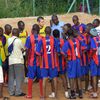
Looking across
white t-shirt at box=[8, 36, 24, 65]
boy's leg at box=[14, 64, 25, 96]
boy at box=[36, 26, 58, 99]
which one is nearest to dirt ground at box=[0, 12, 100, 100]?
boy's leg at box=[14, 64, 25, 96]

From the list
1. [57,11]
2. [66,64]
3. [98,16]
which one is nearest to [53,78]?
[66,64]

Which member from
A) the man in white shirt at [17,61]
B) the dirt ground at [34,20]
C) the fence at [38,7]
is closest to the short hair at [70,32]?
the man in white shirt at [17,61]

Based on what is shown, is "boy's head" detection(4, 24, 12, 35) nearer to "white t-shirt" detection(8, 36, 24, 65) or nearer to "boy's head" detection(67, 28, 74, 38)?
"white t-shirt" detection(8, 36, 24, 65)

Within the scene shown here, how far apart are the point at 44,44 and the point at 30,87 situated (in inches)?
44.1

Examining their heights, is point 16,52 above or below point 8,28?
below

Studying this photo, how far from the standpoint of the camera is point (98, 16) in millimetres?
23344

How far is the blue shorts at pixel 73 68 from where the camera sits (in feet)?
36.0

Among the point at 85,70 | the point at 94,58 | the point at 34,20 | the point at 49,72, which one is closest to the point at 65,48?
the point at 49,72

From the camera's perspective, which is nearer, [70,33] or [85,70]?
[70,33]

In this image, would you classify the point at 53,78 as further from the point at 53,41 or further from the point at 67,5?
the point at 67,5

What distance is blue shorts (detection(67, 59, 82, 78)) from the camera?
36.0 ft

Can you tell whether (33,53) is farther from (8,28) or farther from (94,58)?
(94,58)

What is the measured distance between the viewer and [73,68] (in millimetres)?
10961

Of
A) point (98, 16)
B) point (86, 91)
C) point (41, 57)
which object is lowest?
point (86, 91)
